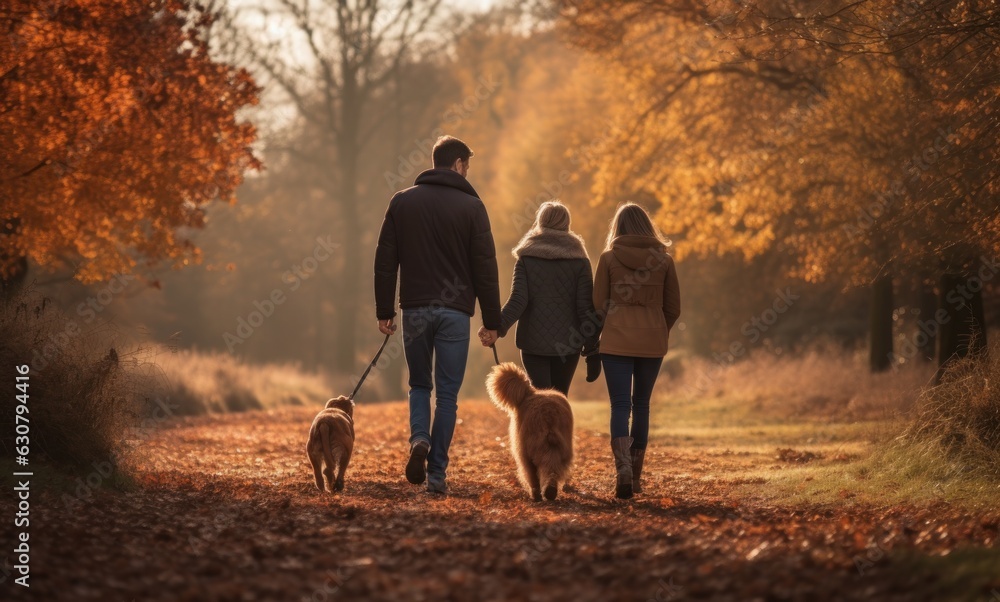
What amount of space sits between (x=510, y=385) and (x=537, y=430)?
1.54 ft

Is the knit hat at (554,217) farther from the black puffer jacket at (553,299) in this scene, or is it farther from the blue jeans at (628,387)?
the blue jeans at (628,387)

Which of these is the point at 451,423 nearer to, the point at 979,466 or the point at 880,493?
the point at 880,493

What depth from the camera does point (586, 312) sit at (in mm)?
9242

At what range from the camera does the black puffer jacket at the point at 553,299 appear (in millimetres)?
9242

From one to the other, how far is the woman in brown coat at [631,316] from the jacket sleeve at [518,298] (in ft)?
2.29

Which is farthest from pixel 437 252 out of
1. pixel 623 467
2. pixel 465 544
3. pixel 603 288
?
pixel 465 544

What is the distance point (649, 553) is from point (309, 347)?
1751 inches

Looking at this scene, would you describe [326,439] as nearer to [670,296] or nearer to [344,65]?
[670,296]

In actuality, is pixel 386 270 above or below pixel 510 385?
above

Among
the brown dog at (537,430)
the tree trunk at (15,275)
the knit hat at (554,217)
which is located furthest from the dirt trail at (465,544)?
the tree trunk at (15,275)

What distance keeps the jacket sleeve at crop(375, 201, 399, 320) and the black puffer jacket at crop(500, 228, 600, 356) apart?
110 cm

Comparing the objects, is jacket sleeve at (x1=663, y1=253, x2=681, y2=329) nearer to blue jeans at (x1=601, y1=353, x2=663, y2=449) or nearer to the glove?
Answer: blue jeans at (x1=601, y1=353, x2=663, y2=449)

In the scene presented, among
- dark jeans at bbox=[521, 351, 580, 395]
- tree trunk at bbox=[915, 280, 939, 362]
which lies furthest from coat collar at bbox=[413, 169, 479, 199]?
tree trunk at bbox=[915, 280, 939, 362]

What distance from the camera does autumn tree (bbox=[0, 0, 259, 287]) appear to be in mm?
12211
